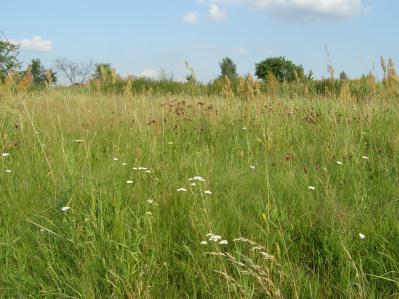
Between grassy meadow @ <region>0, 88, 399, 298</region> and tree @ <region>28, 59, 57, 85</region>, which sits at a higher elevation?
tree @ <region>28, 59, 57, 85</region>

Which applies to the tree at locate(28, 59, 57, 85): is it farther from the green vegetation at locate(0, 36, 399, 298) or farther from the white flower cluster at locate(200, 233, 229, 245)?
the white flower cluster at locate(200, 233, 229, 245)

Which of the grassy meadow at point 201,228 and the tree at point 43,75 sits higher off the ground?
the tree at point 43,75

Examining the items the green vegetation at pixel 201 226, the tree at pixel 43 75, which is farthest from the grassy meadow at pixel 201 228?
the tree at pixel 43 75

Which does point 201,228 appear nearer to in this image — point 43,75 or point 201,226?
point 201,226

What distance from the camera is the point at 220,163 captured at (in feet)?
10.1

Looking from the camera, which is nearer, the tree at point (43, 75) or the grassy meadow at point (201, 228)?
the grassy meadow at point (201, 228)

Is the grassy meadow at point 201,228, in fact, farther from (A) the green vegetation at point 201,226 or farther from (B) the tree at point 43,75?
(B) the tree at point 43,75

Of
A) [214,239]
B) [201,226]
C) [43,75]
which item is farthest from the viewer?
[43,75]

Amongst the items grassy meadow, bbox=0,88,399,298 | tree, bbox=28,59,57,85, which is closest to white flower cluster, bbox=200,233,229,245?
grassy meadow, bbox=0,88,399,298

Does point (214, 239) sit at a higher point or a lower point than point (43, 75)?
lower

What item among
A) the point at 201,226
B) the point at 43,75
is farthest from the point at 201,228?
the point at 43,75

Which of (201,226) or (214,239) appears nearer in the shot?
(214,239)

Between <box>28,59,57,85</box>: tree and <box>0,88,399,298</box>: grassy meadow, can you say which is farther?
<box>28,59,57,85</box>: tree

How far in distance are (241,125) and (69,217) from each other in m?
2.67
